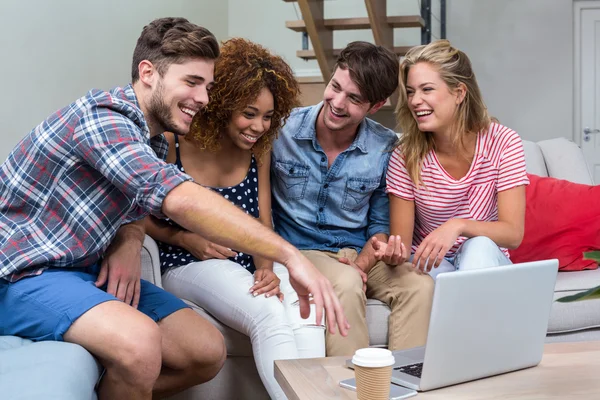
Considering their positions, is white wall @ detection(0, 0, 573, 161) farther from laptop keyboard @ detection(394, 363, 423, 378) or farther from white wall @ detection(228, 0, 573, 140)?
laptop keyboard @ detection(394, 363, 423, 378)

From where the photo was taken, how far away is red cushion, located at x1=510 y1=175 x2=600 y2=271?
2377 millimetres

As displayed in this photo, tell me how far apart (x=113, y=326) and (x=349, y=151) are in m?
1.06

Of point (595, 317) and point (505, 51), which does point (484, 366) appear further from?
point (505, 51)

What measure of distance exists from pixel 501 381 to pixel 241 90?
3.52 ft

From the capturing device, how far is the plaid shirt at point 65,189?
4.63ft

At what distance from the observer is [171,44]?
1.64m

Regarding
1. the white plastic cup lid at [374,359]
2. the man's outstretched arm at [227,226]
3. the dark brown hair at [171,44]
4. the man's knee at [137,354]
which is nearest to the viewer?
the white plastic cup lid at [374,359]

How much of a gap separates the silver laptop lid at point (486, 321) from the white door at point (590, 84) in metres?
4.88

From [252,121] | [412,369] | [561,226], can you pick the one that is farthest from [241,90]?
[561,226]

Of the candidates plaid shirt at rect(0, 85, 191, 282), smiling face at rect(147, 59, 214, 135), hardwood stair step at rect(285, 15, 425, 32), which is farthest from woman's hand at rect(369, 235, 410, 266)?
hardwood stair step at rect(285, 15, 425, 32)

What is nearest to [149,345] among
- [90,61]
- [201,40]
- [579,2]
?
[201,40]

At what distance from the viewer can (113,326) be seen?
54.7 inches

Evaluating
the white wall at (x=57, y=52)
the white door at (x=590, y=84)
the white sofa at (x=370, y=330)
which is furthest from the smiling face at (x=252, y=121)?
the white door at (x=590, y=84)

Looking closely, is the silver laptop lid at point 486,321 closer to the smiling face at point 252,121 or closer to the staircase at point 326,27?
the smiling face at point 252,121
